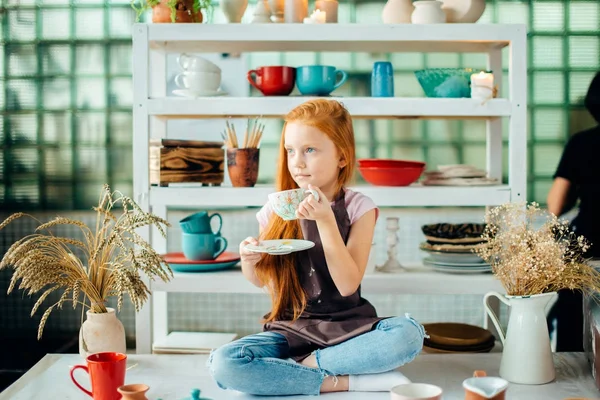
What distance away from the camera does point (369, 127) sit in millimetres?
3469

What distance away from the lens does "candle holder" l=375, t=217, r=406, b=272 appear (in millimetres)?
2488

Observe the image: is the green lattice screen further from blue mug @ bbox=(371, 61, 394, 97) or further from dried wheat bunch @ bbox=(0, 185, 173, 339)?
dried wheat bunch @ bbox=(0, 185, 173, 339)

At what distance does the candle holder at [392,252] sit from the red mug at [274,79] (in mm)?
619

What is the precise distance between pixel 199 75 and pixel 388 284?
98cm

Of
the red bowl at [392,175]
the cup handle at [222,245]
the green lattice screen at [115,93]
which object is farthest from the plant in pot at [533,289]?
→ the green lattice screen at [115,93]

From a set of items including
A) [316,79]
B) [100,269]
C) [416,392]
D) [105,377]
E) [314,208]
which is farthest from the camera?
[316,79]

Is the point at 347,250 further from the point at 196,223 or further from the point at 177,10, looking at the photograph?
the point at 177,10

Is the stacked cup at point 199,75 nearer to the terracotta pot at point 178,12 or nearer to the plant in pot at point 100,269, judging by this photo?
the terracotta pot at point 178,12

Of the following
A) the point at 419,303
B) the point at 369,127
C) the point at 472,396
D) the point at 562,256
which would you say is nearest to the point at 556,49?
the point at 369,127

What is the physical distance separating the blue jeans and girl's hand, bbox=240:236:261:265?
23 cm

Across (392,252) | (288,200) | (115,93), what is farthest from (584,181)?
(115,93)

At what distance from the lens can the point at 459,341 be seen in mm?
2373

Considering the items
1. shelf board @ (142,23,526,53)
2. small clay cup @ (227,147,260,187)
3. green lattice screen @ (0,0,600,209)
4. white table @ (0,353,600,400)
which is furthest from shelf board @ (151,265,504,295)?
green lattice screen @ (0,0,600,209)

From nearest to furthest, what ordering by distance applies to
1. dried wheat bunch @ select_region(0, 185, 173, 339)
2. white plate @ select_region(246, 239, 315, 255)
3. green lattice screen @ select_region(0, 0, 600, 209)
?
white plate @ select_region(246, 239, 315, 255), dried wheat bunch @ select_region(0, 185, 173, 339), green lattice screen @ select_region(0, 0, 600, 209)
